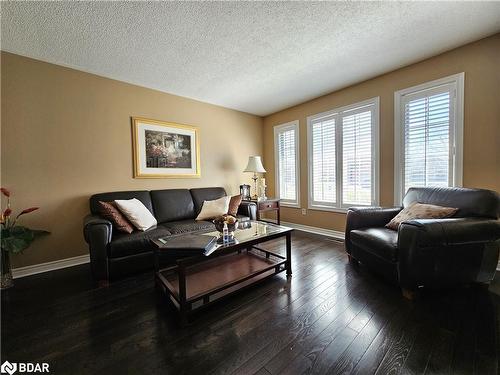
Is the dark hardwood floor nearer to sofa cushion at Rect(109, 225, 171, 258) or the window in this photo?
sofa cushion at Rect(109, 225, 171, 258)

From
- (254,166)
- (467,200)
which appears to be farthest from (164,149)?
(467,200)

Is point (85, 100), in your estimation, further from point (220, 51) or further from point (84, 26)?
point (220, 51)

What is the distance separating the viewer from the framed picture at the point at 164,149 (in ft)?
9.74

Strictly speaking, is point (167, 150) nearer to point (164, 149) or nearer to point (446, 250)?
point (164, 149)

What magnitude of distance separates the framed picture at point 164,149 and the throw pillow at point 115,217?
2.57ft

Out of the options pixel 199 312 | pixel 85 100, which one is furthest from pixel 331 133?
pixel 85 100

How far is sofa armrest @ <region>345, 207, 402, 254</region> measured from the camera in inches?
91.6

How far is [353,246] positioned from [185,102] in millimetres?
3222

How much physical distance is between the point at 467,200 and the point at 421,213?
0.37 meters

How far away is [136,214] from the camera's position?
238 cm

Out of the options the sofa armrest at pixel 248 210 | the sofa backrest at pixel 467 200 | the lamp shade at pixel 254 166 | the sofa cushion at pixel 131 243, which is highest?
the lamp shade at pixel 254 166

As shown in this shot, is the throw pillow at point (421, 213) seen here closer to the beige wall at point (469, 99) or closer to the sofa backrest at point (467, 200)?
the sofa backrest at point (467, 200)

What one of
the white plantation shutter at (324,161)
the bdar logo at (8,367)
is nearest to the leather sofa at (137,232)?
the bdar logo at (8,367)

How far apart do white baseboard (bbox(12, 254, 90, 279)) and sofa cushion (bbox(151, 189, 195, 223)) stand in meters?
0.99
